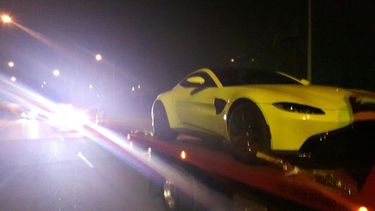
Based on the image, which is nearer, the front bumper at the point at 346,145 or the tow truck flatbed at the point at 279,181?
the tow truck flatbed at the point at 279,181

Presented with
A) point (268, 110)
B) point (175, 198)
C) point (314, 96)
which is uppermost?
point (314, 96)

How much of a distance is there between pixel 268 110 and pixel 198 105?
5.36ft

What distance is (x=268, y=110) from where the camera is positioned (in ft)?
12.9

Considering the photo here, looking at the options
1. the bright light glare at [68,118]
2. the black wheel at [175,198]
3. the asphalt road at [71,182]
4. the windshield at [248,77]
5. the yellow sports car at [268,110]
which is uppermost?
the windshield at [248,77]

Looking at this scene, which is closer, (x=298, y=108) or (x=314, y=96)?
Answer: (x=298, y=108)

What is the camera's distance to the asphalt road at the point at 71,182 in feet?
20.2

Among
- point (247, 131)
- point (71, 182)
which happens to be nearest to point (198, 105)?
point (247, 131)

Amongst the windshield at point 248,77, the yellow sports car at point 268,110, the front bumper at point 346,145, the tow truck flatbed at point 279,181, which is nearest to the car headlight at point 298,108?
the yellow sports car at point 268,110

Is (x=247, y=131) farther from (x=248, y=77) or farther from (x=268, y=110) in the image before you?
(x=248, y=77)

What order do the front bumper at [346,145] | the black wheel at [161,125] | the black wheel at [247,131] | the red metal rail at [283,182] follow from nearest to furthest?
the red metal rail at [283,182] < the front bumper at [346,145] < the black wheel at [247,131] < the black wheel at [161,125]

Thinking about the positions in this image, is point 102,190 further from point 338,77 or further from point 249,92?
point 338,77

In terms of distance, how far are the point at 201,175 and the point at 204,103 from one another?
0.96m

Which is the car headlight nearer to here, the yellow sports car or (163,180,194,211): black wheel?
the yellow sports car

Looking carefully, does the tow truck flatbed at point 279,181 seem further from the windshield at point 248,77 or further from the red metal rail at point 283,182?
the windshield at point 248,77
